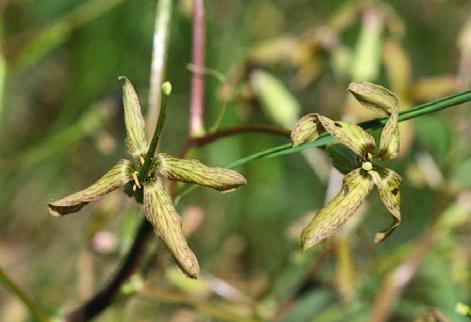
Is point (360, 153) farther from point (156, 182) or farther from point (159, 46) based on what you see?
point (159, 46)

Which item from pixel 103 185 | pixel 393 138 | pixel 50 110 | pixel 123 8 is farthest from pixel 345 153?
pixel 50 110

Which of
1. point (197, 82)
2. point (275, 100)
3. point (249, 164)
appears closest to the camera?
point (197, 82)

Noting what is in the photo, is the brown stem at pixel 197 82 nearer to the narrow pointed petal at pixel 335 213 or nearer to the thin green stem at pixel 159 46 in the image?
the thin green stem at pixel 159 46

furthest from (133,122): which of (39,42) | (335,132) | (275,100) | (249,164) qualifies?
(249,164)

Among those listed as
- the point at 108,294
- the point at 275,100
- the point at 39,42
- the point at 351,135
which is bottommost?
the point at 108,294

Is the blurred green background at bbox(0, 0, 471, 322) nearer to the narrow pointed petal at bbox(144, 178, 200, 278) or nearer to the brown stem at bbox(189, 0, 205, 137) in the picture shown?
the brown stem at bbox(189, 0, 205, 137)
